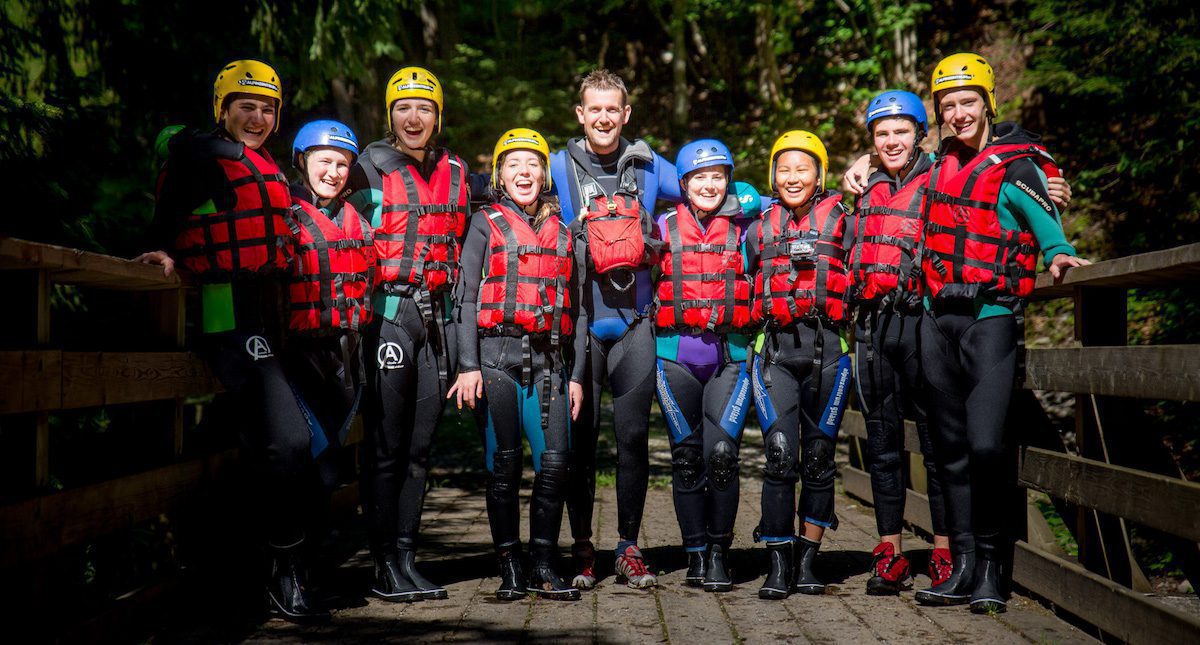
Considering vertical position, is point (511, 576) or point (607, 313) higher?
point (607, 313)

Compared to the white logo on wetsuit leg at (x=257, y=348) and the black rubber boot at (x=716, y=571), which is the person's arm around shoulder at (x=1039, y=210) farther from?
the white logo on wetsuit leg at (x=257, y=348)

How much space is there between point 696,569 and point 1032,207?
8.35 ft

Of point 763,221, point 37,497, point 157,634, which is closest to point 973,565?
point 763,221

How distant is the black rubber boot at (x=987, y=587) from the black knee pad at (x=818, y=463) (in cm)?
87

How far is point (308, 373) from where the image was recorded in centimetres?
493

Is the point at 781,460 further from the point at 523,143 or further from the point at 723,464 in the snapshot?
the point at 523,143

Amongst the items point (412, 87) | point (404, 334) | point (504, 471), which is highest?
point (412, 87)

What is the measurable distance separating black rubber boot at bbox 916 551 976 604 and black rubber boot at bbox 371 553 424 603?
100 inches

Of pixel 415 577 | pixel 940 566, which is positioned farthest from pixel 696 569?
pixel 415 577

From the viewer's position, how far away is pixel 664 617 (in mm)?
4684

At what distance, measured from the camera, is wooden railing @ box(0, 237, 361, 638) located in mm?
3516

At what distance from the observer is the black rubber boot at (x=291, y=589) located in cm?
461

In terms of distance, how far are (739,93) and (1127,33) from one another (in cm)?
1415

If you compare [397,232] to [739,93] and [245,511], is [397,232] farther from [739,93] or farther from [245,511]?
[739,93]
